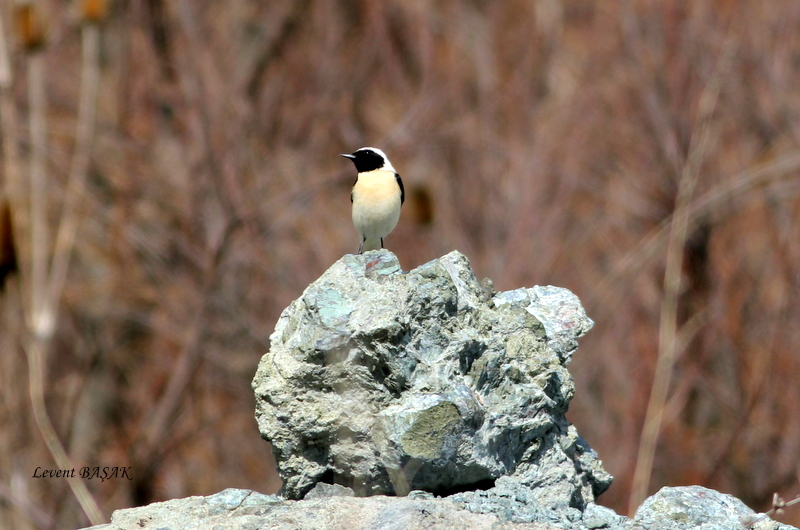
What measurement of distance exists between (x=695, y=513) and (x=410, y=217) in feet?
24.6

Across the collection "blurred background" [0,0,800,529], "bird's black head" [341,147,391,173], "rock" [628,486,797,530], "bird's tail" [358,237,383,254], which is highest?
"blurred background" [0,0,800,529]

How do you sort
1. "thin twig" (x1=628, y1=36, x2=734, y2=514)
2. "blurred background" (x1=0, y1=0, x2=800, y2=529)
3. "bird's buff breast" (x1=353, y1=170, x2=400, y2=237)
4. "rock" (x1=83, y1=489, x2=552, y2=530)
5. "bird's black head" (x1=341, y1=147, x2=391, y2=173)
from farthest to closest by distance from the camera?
1. "blurred background" (x1=0, y1=0, x2=800, y2=529)
2. "bird's black head" (x1=341, y1=147, x2=391, y2=173)
3. "thin twig" (x1=628, y1=36, x2=734, y2=514)
4. "bird's buff breast" (x1=353, y1=170, x2=400, y2=237)
5. "rock" (x1=83, y1=489, x2=552, y2=530)

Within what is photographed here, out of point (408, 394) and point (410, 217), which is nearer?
point (408, 394)

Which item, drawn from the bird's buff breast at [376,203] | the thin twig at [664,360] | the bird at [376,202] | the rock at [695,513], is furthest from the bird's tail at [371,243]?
the rock at [695,513]

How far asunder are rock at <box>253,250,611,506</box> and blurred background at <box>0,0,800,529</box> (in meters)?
6.92

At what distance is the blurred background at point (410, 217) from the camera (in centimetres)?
1198

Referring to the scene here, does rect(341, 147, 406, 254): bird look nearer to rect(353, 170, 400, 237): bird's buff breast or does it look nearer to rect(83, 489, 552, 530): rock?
rect(353, 170, 400, 237): bird's buff breast

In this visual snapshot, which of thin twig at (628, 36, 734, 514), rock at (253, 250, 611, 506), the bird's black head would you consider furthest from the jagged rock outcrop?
the bird's black head

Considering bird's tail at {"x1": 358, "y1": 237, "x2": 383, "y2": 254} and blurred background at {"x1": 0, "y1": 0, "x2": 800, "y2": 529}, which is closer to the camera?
bird's tail at {"x1": 358, "y1": 237, "x2": 383, "y2": 254}

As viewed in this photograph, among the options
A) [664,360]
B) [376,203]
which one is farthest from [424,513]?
[664,360]

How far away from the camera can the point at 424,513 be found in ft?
11.3

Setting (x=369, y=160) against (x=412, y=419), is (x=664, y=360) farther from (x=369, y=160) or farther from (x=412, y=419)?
(x=412, y=419)

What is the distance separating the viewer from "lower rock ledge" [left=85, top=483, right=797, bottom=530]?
3.47 meters

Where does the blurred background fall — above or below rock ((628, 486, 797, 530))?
above
